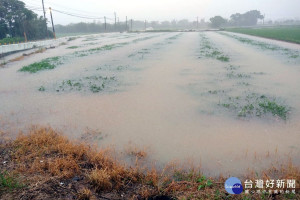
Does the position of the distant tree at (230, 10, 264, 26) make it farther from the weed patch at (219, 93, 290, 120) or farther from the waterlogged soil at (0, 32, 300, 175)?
the weed patch at (219, 93, 290, 120)

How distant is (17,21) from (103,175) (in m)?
→ 46.4

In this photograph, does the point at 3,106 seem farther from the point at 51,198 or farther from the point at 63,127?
the point at 51,198

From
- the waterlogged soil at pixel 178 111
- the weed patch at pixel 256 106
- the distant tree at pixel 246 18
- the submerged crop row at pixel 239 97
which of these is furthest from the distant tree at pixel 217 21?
the weed patch at pixel 256 106

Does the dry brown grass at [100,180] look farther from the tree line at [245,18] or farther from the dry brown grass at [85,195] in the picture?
the tree line at [245,18]

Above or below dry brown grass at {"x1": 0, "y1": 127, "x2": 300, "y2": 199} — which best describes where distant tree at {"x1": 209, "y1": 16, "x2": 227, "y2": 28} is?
above

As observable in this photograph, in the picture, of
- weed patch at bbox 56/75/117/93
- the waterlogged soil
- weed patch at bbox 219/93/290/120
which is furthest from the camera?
weed patch at bbox 56/75/117/93

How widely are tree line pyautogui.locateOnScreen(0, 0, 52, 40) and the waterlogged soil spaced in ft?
109

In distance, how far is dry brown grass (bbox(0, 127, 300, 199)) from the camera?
12.3 feet

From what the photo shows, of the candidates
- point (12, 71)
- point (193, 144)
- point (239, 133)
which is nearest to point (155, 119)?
point (193, 144)

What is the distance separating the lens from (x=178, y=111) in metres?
7.39

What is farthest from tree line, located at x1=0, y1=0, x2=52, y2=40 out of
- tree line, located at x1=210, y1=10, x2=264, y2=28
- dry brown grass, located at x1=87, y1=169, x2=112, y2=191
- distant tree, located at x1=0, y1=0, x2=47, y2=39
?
tree line, located at x1=210, y1=10, x2=264, y2=28

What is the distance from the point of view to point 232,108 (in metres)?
7.41

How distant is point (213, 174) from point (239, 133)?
1.91m

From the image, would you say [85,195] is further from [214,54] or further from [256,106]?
[214,54]
